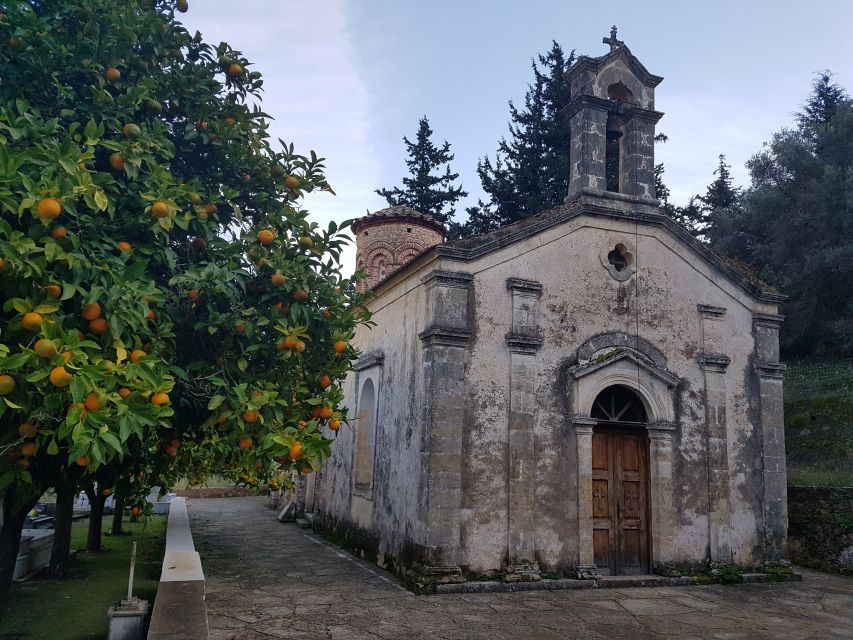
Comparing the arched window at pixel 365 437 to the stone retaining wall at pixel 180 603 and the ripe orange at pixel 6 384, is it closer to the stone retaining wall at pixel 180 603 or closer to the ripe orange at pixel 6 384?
the stone retaining wall at pixel 180 603

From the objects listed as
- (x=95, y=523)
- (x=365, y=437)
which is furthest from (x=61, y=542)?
(x=365, y=437)

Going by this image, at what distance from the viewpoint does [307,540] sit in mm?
12758

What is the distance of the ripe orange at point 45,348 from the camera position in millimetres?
3297

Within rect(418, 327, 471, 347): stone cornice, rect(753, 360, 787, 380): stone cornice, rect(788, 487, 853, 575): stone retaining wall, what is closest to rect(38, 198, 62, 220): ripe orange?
rect(418, 327, 471, 347): stone cornice

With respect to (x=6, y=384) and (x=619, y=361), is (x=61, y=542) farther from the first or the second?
(x=619, y=361)

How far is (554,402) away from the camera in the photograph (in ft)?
30.7

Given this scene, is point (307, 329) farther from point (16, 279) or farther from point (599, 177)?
point (599, 177)

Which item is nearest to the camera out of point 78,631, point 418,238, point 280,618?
point 78,631

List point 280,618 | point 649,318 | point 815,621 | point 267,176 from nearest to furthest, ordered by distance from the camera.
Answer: point 267,176 < point 280,618 < point 815,621 < point 649,318

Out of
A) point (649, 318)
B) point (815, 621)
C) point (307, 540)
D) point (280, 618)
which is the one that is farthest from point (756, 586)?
point (307, 540)

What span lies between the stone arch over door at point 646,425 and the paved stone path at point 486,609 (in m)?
0.74

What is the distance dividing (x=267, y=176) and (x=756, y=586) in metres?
8.92

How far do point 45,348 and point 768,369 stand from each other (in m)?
10.7

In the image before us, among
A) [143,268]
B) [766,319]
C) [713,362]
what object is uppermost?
[766,319]
